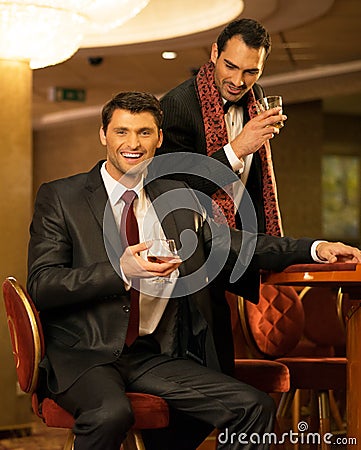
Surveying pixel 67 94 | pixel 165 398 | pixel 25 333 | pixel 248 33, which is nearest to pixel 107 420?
pixel 165 398

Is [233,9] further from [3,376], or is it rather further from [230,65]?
[230,65]

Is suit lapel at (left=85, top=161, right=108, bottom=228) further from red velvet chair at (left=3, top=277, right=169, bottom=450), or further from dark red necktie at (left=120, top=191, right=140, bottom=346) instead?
red velvet chair at (left=3, top=277, right=169, bottom=450)

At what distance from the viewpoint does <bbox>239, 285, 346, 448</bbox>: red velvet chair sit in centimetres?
375

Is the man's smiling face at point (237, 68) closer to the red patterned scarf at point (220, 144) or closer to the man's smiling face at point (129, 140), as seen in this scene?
the red patterned scarf at point (220, 144)

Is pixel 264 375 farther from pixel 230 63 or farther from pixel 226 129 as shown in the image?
pixel 230 63

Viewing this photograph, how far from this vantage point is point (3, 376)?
19.0 ft

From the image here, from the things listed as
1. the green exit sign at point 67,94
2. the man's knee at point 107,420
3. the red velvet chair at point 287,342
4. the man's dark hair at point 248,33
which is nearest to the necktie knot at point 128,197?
the man's knee at point 107,420

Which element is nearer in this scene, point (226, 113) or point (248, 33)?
point (248, 33)

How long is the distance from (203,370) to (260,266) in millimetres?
394

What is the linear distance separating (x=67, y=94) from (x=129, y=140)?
7900 millimetres

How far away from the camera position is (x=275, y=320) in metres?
3.82

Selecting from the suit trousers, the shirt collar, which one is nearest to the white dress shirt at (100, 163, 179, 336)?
the shirt collar

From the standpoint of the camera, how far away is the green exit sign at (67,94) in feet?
34.4

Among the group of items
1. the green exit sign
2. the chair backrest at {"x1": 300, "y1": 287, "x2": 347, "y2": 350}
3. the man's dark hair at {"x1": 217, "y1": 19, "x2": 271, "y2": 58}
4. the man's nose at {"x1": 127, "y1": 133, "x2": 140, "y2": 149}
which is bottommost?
the chair backrest at {"x1": 300, "y1": 287, "x2": 347, "y2": 350}
